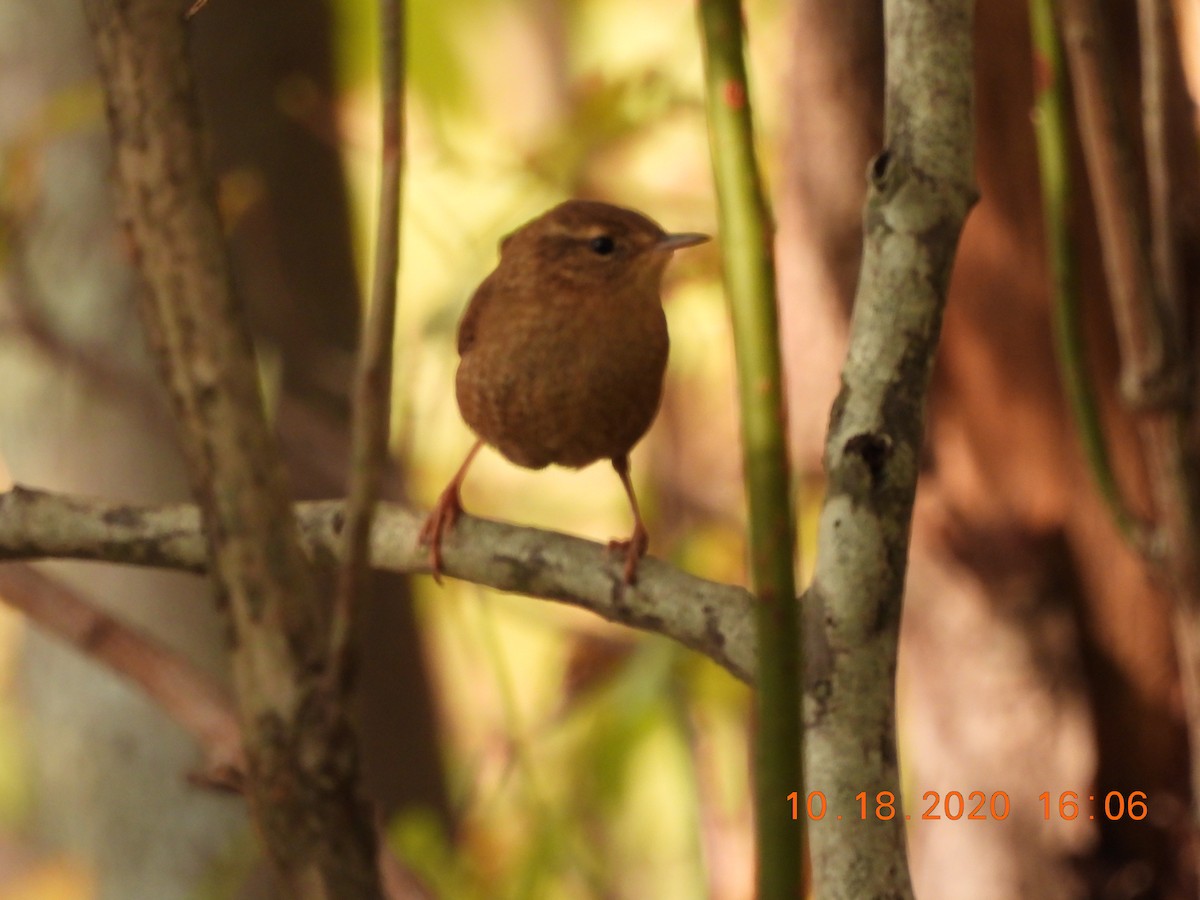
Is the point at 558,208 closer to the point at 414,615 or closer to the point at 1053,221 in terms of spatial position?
the point at 1053,221

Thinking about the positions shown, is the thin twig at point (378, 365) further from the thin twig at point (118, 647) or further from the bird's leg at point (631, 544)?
the thin twig at point (118, 647)

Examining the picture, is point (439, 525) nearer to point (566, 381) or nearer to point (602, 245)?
→ point (566, 381)

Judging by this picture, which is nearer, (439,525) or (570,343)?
(439,525)

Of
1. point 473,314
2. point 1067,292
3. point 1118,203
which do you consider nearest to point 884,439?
point 1118,203

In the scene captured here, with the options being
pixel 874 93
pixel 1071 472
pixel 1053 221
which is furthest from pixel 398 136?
pixel 1071 472

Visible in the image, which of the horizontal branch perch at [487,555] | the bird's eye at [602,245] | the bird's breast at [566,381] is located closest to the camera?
the horizontal branch perch at [487,555]

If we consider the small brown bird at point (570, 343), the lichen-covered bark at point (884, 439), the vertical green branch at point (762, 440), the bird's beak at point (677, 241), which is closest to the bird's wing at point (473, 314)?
the small brown bird at point (570, 343)

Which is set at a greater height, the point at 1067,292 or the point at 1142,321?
the point at 1067,292
